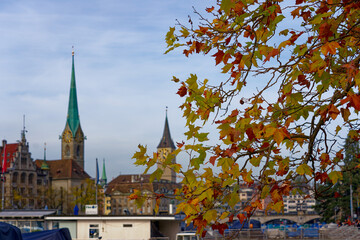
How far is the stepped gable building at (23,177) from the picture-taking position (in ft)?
355

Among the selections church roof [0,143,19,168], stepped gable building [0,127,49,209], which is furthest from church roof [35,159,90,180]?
church roof [0,143,19,168]

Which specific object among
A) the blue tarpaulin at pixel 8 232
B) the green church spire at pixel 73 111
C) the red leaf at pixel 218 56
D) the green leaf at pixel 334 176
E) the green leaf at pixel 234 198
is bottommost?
the blue tarpaulin at pixel 8 232

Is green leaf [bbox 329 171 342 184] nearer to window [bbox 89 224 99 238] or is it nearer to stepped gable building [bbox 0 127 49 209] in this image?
window [bbox 89 224 99 238]

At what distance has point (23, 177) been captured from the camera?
115000 mm

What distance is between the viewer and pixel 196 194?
17.2 feet

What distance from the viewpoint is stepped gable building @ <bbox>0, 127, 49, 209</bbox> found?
355ft

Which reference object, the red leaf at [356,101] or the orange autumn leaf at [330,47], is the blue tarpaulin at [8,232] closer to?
the orange autumn leaf at [330,47]

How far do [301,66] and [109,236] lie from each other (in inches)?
1386

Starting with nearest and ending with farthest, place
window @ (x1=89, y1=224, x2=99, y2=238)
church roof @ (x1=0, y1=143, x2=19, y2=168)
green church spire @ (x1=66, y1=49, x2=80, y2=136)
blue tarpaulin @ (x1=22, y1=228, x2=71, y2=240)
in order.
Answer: blue tarpaulin @ (x1=22, y1=228, x2=71, y2=240)
window @ (x1=89, y1=224, x2=99, y2=238)
church roof @ (x1=0, y1=143, x2=19, y2=168)
green church spire @ (x1=66, y1=49, x2=80, y2=136)

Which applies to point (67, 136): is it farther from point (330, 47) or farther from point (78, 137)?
point (330, 47)

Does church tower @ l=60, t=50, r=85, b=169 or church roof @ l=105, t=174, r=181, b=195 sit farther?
church tower @ l=60, t=50, r=85, b=169

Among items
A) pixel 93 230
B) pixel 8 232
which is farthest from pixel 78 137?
pixel 8 232

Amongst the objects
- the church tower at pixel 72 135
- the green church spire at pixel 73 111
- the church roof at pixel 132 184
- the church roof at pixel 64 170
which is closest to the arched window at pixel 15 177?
the church roof at pixel 64 170

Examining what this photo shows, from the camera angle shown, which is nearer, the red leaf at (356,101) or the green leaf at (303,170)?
the red leaf at (356,101)
